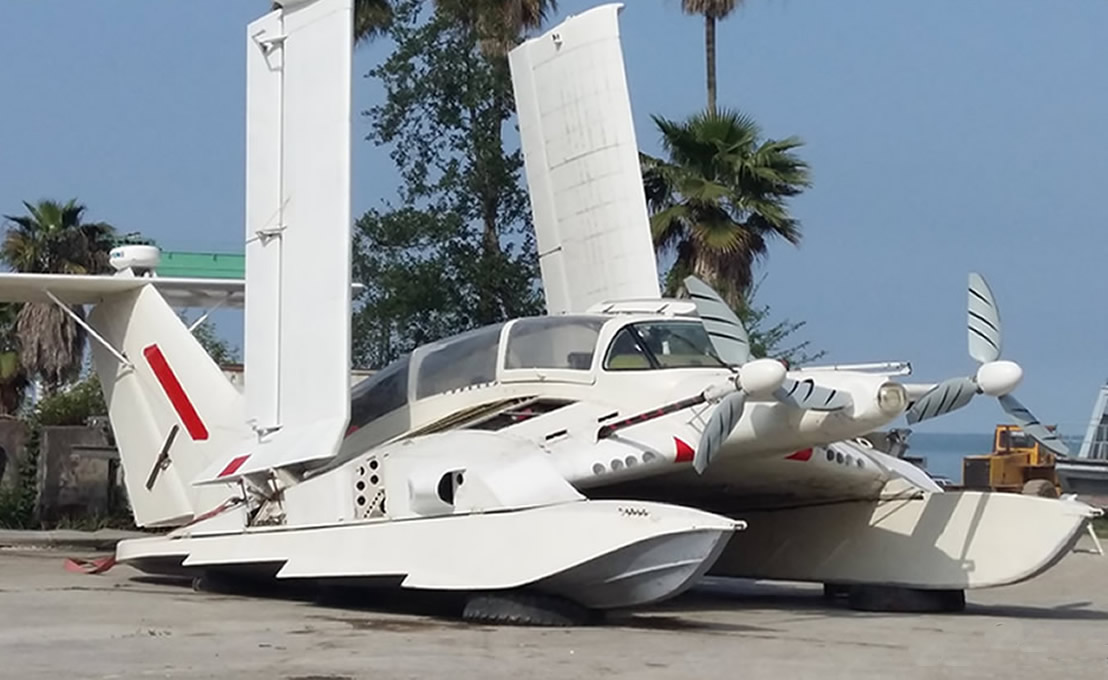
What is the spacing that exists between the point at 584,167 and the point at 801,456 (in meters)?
6.31

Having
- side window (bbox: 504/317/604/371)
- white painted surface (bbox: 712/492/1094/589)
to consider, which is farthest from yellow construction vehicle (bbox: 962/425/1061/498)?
side window (bbox: 504/317/604/371)

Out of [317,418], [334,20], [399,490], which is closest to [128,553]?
[317,418]

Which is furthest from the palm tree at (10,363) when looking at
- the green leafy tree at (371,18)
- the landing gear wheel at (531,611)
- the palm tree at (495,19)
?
the landing gear wheel at (531,611)

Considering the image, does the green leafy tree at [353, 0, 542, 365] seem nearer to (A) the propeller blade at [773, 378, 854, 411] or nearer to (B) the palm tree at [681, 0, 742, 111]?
(B) the palm tree at [681, 0, 742, 111]

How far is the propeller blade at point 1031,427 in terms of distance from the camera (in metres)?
13.9

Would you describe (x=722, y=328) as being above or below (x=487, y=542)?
above

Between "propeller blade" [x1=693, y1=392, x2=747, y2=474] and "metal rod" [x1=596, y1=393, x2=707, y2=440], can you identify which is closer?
"propeller blade" [x1=693, y1=392, x2=747, y2=474]

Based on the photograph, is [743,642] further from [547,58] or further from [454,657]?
[547,58]

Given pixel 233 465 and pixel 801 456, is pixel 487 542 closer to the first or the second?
pixel 801 456

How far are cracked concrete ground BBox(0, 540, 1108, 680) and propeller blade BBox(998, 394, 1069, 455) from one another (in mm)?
1420

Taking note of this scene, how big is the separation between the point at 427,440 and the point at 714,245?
1372 centimetres

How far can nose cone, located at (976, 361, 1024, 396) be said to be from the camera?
44.6 feet

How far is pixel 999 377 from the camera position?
13586mm

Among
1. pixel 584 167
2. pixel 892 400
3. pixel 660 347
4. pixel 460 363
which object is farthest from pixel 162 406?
pixel 892 400
